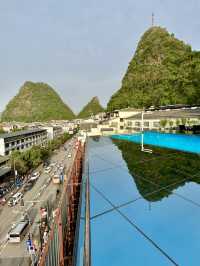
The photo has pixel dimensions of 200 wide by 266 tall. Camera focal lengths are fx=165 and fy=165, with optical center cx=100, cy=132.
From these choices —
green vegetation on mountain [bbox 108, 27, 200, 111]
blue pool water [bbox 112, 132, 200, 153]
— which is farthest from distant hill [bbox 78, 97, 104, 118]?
blue pool water [bbox 112, 132, 200, 153]

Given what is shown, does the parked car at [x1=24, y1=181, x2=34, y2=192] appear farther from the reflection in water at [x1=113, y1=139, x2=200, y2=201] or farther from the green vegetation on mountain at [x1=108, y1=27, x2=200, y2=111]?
the green vegetation on mountain at [x1=108, y1=27, x2=200, y2=111]

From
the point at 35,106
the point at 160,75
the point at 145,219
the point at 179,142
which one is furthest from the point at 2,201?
the point at 35,106

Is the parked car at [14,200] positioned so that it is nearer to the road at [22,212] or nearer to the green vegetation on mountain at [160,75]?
the road at [22,212]

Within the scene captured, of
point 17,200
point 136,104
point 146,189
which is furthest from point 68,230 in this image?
→ point 136,104

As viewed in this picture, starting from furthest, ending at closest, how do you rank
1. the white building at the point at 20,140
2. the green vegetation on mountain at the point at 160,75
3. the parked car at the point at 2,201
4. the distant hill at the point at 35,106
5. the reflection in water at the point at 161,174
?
the distant hill at the point at 35,106 < the white building at the point at 20,140 < the green vegetation on mountain at the point at 160,75 < the parked car at the point at 2,201 < the reflection in water at the point at 161,174

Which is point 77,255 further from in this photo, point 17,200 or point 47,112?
point 47,112

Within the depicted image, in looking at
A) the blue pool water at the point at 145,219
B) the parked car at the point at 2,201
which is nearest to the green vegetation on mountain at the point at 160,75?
the blue pool water at the point at 145,219
